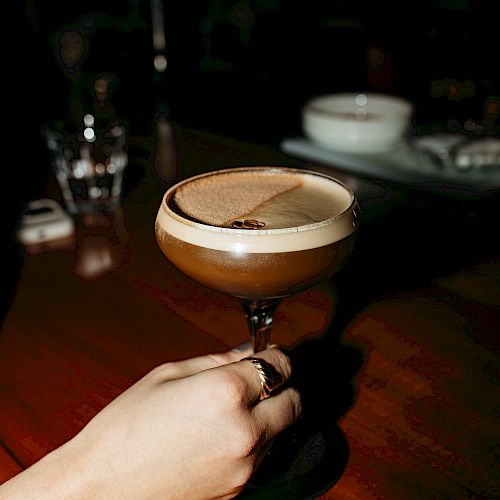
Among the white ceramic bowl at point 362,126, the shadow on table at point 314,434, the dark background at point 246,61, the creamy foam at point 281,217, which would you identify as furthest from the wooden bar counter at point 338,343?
the dark background at point 246,61

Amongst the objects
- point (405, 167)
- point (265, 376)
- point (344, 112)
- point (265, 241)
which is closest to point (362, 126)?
point (405, 167)

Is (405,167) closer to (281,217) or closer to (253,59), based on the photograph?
(281,217)

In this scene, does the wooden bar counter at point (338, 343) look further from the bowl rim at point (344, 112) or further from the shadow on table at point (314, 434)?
the bowl rim at point (344, 112)

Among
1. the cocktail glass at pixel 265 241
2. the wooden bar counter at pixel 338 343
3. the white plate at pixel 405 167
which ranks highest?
the cocktail glass at pixel 265 241

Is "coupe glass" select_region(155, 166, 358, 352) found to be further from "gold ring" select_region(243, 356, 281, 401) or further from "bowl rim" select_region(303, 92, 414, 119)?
"bowl rim" select_region(303, 92, 414, 119)

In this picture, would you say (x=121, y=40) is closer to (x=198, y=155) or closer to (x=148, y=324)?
(x=198, y=155)

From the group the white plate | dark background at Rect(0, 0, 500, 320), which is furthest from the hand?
dark background at Rect(0, 0, 500, 320)
